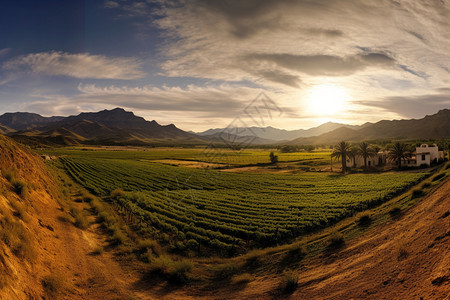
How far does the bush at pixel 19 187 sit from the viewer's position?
15.8m

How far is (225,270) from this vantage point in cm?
1391

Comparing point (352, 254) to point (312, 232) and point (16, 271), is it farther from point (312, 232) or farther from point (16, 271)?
point (16, 271)

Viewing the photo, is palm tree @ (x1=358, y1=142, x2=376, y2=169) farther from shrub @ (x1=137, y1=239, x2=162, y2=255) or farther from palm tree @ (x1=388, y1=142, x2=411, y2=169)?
shrub @ (x1=137, y1=239, x2=162, y2=255)

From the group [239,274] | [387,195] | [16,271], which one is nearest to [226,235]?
[239,274]

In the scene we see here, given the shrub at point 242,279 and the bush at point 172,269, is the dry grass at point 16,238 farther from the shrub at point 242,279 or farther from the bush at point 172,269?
the shrub at point 242,279

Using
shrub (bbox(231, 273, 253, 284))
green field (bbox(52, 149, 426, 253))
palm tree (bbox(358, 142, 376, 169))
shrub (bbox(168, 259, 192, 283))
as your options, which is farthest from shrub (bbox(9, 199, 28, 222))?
palm tree (bbox(358, 142, 376, 169))

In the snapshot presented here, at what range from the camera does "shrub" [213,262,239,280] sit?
13.5m

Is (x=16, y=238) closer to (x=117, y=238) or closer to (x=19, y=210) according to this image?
(x=19, y=210)

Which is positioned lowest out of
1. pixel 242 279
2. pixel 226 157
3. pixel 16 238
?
pixel 242 279

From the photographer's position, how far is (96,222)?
20.5 metres

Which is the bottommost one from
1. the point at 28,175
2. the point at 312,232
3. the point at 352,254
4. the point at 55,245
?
the point at 312,232

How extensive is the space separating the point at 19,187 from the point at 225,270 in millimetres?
14308

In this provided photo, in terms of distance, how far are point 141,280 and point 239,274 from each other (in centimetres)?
528

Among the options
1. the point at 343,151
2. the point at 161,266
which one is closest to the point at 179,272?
the point at 161,266
